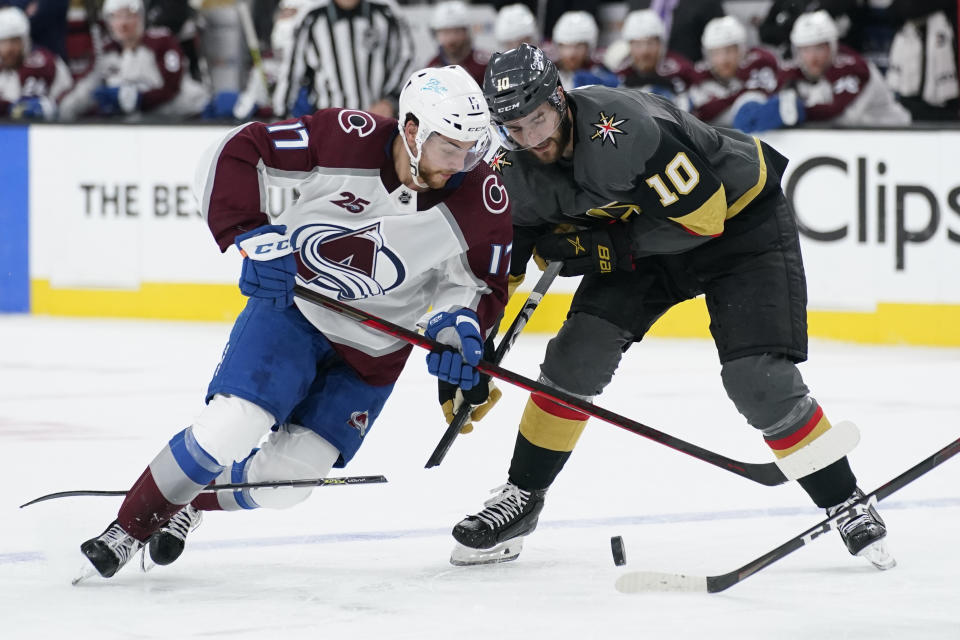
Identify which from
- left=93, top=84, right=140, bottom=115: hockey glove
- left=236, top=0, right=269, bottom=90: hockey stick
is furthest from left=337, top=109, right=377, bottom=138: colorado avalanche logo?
left=93, top=84, right=140, bottom=115: hockey glove

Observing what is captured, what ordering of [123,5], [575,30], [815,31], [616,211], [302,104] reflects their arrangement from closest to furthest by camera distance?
[616,211]
[815,31]
[302,104]
[575,30]
[123,5]

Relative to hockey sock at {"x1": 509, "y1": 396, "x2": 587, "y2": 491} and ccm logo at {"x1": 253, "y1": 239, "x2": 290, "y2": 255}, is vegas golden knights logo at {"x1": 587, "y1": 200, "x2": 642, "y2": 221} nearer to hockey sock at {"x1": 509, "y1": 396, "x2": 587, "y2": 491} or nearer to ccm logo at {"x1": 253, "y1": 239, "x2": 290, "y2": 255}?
hockey sock at {"x1": 509, "y1": 396, "x2": 587, "y2": 491}

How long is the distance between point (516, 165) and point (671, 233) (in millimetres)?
361

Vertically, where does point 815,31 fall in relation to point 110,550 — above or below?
above

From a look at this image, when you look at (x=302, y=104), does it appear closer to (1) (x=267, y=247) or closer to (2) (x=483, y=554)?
(2) (x=483, y=554)

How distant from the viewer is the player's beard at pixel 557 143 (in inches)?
123

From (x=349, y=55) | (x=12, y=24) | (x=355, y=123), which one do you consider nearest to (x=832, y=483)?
(x=355, y=123)

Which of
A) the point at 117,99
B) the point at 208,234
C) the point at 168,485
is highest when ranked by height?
the point at 117,99

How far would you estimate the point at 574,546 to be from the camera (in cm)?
339

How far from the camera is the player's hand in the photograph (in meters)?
3.27

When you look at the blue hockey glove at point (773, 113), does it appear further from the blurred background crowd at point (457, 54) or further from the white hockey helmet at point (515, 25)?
the white hockey helmet at point (515, 25)

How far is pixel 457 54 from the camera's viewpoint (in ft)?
26.4

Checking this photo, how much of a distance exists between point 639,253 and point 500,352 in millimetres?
398

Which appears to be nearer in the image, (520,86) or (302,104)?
(520,86)
